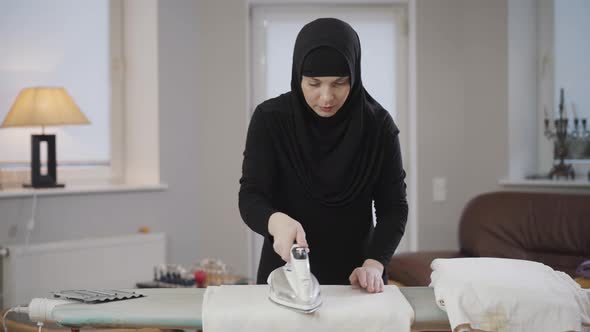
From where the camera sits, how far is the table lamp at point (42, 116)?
10.6 feet

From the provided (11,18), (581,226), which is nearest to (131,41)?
(11,18)

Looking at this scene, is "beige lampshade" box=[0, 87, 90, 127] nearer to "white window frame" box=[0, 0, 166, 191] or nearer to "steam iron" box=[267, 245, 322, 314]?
"white window frame" box=[0, 0, 166, 191]

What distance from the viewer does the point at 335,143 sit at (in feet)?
5.18

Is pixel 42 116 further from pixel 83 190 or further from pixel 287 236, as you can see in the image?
pixel 287 236

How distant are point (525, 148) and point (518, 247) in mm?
796

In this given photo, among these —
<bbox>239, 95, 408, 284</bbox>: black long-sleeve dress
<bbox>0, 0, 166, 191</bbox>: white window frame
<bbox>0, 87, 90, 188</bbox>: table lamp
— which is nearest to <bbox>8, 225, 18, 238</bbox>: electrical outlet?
<bbox>0, 87, 90, 188</bbox>: table lamp

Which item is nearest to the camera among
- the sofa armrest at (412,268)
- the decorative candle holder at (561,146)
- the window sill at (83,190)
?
the sofa armrest at (412,268)

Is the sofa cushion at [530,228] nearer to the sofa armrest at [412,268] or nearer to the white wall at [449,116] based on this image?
the sofa armrest at [412,268]

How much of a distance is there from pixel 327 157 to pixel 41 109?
2118mm

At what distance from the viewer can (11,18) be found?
349 centimetres

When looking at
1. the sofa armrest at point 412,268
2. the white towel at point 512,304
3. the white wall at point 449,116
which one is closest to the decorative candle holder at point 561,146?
the white wall at point 449,116

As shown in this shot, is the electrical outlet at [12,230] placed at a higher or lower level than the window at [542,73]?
lower

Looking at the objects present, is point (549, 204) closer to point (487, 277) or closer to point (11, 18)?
point (487, 277)

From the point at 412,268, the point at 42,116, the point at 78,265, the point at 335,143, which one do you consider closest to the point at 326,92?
the point at 335,143
